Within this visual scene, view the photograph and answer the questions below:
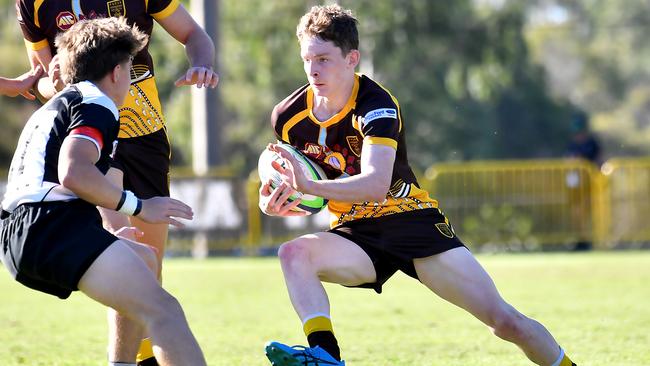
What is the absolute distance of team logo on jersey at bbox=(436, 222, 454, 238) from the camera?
573cm

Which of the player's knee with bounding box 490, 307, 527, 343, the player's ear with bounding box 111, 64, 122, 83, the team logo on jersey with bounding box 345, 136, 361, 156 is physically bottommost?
the player's knee with bounding box 490, 307, 527, 343

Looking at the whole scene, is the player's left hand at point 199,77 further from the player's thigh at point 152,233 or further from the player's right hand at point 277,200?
the player's thigh at point 152,233

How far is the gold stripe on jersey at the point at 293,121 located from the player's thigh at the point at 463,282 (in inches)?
36.2

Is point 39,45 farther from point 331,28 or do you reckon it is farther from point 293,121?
point 331,28

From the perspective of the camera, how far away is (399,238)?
224 inches

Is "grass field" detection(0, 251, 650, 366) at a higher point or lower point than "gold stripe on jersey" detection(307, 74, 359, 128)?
lower

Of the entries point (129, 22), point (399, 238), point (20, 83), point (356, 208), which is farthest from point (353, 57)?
point (20, 83)

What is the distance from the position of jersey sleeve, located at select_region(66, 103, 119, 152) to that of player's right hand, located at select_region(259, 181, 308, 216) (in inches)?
39.5

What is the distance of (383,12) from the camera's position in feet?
116

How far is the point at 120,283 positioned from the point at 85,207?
1.28 feet

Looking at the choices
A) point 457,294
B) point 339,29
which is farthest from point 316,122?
point 457,294

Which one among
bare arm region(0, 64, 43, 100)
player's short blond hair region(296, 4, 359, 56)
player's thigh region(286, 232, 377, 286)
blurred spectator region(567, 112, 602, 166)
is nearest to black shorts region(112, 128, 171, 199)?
bare arm region(0, 64, 43, 100)

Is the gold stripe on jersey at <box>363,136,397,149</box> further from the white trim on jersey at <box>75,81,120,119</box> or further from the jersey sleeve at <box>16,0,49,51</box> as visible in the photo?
the jersey sleeve at <box>16,0,49,51</box>

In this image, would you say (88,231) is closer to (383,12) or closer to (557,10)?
(383,12)
